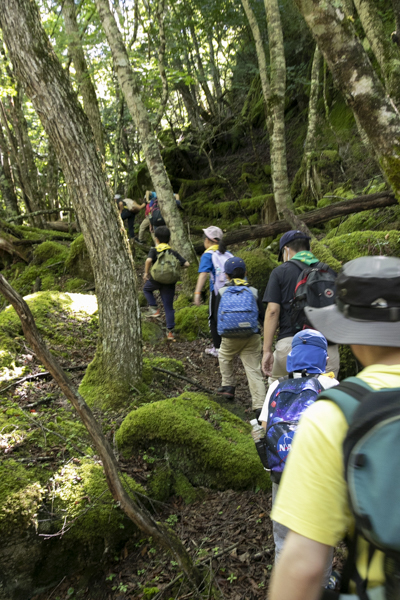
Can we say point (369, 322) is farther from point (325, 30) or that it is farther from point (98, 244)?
point (325, 30)

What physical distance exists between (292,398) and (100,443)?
1291 mm

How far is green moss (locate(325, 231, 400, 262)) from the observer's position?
6.58 metres

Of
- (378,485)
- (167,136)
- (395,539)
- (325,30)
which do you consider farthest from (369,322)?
(167,136)

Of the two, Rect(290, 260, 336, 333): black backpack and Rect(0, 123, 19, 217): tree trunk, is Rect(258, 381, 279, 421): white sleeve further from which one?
Rect(0, 123, 19, 217): tree trunk

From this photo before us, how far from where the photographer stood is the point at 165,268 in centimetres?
738

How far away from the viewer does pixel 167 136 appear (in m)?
22.7

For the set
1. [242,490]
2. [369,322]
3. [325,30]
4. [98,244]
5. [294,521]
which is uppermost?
[325,30]

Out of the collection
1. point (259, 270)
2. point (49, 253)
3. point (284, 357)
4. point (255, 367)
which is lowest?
point (255, 367)

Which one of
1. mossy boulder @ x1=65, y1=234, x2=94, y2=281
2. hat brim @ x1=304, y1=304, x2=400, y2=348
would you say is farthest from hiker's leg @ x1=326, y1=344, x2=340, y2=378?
mossy boulder @ x1=65, y1=234, x2=94, y2=281

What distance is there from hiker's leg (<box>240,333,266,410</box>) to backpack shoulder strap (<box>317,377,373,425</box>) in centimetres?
422

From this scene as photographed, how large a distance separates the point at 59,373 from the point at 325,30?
4.91 meters

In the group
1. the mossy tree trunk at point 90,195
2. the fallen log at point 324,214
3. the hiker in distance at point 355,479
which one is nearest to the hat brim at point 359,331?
the hiker in distance at point 355,479

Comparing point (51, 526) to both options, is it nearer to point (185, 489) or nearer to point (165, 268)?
point (185, 489)

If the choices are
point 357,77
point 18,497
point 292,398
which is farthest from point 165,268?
point 292,398
